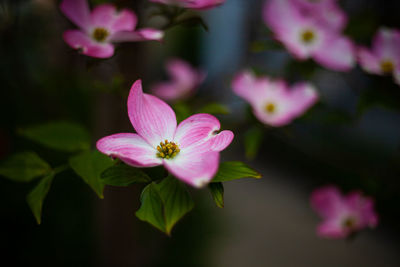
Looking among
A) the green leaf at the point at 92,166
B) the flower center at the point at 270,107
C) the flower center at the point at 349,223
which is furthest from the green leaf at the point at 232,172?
the flower center at the point at 349,223

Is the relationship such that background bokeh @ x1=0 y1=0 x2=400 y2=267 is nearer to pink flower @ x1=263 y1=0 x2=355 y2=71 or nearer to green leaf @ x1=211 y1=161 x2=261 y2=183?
pink flower @ x1=263 y1=0 x2=355 y2=71

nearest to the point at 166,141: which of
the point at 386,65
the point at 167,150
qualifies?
the point at 167,150

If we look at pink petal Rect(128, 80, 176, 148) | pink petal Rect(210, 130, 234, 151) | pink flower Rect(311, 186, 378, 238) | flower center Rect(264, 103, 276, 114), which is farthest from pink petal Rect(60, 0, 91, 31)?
pink flower Rect(311, 186, 378, 238)

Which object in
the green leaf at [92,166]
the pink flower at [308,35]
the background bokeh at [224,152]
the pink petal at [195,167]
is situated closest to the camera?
the pink petal at [195,167]

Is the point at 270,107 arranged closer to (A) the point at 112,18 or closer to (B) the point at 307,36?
(B) the point at 307,36

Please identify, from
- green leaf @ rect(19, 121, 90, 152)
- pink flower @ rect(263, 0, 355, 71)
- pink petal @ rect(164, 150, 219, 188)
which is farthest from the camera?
pink flower @ rect(263, 0, 355, 71)

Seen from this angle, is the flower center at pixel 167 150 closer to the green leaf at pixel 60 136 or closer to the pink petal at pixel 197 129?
the pink petal at pixel 197 129

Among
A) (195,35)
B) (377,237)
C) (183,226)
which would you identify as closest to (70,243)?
(183,226)
